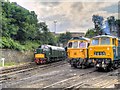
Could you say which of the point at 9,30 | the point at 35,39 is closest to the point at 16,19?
the point at 9,30

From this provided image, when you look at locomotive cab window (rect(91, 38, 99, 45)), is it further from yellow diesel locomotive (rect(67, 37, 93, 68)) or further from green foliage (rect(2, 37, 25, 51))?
green foliage (rect(2, 37, 25, 51))

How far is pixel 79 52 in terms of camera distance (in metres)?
22.3

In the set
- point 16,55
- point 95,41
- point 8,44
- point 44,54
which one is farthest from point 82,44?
point 16,55

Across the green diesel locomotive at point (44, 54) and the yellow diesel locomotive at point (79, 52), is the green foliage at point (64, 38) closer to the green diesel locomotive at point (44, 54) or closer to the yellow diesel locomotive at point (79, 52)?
the green diesel locomotive at point (44, 54)

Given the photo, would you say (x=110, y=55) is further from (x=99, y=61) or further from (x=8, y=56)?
(x=8, y=56)

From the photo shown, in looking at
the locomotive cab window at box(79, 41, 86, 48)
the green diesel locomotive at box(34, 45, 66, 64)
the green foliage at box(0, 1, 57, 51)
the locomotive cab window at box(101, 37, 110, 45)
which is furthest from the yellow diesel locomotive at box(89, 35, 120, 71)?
the green foliage at box(0, 1, 57, 51)

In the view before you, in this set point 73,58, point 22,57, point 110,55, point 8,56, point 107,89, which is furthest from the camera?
point 22,57

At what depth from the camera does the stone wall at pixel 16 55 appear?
96.2ft

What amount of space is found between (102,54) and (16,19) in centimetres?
1965

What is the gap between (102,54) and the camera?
1953 centimetres

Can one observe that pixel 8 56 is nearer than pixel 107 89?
No

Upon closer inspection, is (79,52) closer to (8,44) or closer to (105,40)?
(105,40)

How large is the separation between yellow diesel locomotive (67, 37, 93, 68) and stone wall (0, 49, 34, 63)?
924cm

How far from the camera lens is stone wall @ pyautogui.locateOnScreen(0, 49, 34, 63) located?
29.3 m
